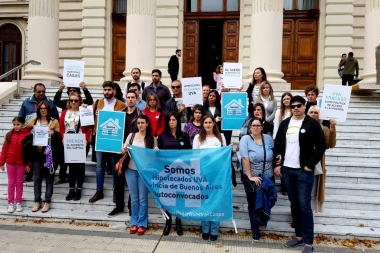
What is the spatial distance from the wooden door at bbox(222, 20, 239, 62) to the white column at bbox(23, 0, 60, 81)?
8.56 meters

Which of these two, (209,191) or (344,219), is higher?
(209,191)

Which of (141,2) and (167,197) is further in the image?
(141,2)

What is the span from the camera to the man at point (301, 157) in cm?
545

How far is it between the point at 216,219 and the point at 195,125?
1.78 meters

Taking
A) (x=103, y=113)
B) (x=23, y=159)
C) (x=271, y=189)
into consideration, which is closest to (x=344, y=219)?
(x=271, y=189)

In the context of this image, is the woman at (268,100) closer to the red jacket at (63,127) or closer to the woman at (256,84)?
the woman at (256,84)

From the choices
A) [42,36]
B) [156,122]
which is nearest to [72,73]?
[156,122]

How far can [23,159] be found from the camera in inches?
279

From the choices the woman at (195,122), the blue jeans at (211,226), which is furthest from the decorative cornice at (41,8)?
the blue jeans at (211,226)

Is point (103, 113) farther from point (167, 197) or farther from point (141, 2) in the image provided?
point (141, 2)

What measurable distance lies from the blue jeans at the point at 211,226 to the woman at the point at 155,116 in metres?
1.95

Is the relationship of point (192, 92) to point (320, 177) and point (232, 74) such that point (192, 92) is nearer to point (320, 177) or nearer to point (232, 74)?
point (232, 74)

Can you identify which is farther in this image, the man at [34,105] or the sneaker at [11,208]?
the man at [34,105]

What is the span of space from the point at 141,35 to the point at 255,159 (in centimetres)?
920
